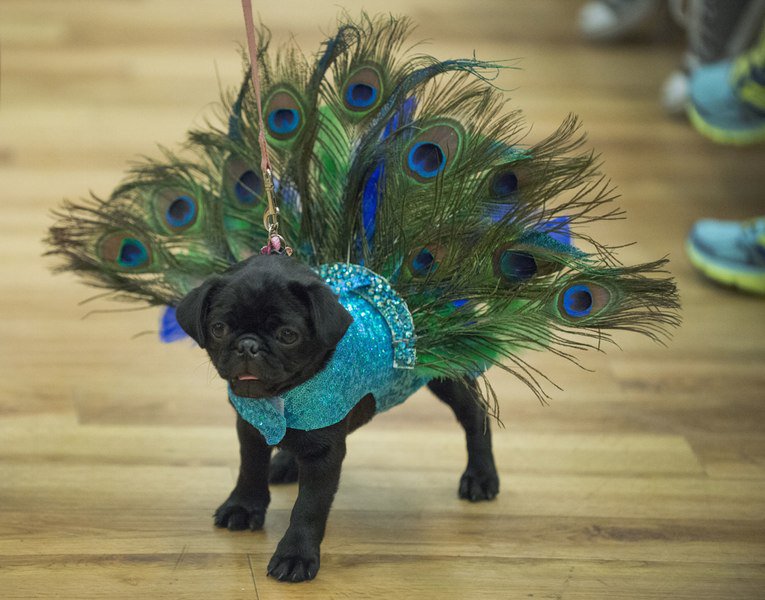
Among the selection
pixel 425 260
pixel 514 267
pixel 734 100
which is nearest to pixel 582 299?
pixel 514 267

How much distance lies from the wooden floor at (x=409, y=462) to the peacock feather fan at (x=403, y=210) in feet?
0.43

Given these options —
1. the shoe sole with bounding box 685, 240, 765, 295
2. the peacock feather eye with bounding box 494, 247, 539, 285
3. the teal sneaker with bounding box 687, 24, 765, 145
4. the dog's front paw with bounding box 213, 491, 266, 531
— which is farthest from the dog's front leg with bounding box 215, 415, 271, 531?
the teal sneaker with bounding box 687, 24, 765, 145

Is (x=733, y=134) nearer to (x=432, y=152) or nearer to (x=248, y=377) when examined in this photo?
(x=432, y=152)

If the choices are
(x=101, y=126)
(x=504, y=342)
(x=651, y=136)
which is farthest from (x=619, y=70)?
(x=504, y=342)

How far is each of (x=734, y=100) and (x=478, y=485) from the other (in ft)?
5.11

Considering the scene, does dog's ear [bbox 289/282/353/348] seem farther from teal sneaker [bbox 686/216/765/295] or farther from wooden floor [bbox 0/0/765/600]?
teal sneaker [bbox 686/216/765/295]

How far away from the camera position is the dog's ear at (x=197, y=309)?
4.68 feet

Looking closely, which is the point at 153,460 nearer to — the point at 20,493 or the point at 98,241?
the point at 20,493

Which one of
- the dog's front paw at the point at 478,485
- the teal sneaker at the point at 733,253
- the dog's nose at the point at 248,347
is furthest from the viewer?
the teal sneaker at the point at 733,253

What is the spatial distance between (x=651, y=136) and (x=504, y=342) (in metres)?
2.16

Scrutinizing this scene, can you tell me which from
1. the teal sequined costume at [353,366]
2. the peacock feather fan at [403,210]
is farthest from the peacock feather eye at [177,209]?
the teal sequined costume at [353,366]

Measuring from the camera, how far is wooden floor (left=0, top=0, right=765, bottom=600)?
5.40ft

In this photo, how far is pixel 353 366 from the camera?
4.93 feet

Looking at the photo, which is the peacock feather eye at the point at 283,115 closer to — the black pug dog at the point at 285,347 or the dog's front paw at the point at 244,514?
the black pug dog at the point at 285,347
